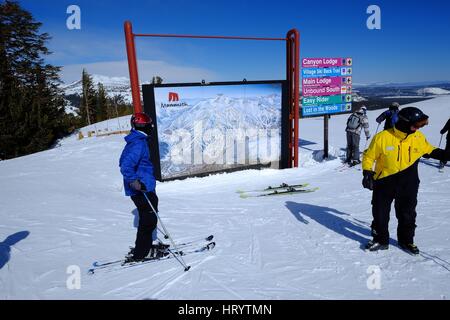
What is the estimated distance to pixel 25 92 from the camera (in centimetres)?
2534

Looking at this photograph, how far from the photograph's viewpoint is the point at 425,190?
23.5ft

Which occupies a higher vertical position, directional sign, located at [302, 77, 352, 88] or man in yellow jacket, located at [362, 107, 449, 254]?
directional sign, located at [302, 77, 352, 88]

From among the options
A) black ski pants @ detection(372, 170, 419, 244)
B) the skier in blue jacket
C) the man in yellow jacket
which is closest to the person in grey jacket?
the man in yellow jacket

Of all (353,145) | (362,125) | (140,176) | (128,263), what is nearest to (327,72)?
(362,125)

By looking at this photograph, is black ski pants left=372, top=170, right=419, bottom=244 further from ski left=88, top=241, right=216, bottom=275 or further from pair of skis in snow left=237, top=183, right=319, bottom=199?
pair of skis in snow left=237, top=183, right=319, bottom=199

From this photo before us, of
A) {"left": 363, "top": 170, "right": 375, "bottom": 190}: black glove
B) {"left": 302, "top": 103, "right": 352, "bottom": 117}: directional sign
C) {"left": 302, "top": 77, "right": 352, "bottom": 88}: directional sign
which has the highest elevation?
{"left": 302, "top": 77, "right": 352, "bottom": 88}: directional sign

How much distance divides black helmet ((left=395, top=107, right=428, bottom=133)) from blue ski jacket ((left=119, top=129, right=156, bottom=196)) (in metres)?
3.27

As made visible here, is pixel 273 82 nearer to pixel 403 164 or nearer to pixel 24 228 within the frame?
pixel 403 164

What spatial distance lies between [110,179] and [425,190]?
343 inches

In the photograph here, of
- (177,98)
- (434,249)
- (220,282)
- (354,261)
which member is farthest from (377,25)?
(220,282)

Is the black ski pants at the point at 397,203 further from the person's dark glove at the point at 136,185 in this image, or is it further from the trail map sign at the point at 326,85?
the trail map sign at the point at 326,85

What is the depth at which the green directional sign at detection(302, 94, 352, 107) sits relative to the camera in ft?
34.5

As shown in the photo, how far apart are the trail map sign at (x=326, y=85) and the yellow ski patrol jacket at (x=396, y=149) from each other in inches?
264

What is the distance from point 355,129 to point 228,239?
22.1 ft
